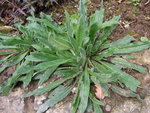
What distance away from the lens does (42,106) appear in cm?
239

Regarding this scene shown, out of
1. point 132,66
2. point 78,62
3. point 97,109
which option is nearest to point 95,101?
point 97,109

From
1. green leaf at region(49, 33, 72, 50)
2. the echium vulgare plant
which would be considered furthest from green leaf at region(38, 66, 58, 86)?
green leaf at region(49, 33, 72, 50)

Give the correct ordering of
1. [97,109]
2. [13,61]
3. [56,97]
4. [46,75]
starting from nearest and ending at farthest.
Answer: [97,109], [56,97], [46,75], [13,61]

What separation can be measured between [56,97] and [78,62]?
0.42 metres

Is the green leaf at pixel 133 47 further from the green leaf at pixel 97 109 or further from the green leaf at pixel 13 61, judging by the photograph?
the green leaf at pixel 13 61

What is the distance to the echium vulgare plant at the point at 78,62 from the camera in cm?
232

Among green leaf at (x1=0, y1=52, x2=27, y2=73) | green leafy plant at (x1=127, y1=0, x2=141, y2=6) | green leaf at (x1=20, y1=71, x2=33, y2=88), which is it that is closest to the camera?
green leaf at (x1=20, y1=71, x2=33, y2=88)

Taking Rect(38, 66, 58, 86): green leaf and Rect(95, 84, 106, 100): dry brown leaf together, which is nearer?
Rect(95, 84, 106, 100): dry brown leaf

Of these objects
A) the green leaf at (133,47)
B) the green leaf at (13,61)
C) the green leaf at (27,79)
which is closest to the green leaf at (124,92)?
the green leaf at (133,47)

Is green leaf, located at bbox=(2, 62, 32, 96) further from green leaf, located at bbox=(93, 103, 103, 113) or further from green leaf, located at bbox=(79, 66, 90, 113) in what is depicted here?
green leaf, located at bbox=(93, 103, 103, 113)

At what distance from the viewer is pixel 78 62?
2.45 meters

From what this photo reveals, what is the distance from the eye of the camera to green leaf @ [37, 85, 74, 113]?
2.38m

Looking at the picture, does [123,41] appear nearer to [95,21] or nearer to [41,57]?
[95,21]

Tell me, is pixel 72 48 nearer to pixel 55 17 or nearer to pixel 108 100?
pixel 108 100
